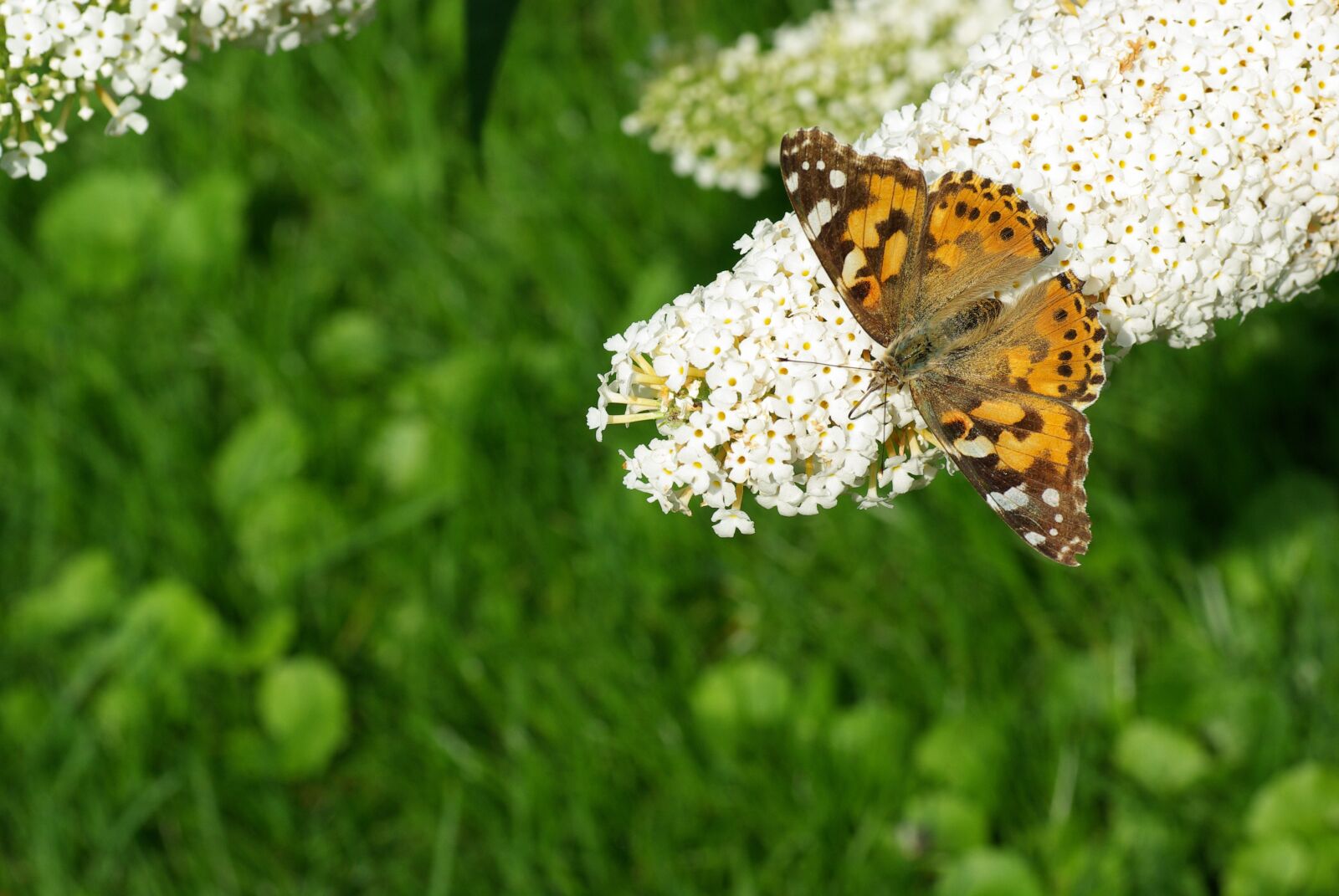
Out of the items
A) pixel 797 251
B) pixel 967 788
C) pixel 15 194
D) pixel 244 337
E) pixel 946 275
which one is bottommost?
pixel 967 788

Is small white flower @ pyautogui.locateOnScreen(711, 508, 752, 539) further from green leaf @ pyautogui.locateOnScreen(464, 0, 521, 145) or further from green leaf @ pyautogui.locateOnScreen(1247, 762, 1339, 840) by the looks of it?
green leaf @ pyautogui.locateOnScreen(1247, 762, 1339, 840)

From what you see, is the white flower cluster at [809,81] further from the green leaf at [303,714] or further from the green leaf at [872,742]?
the green leaf at [303,714]

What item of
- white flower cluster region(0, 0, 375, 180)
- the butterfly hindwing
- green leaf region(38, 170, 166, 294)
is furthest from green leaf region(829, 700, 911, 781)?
green leaf region(38, 170, 166, 294)

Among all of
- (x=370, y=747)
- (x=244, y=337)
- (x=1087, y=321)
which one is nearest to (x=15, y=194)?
(x=244, y=337)

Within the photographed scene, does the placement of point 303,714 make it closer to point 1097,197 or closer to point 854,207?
point 854,207

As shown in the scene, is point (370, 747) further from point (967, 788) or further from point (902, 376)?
point (902, 376)

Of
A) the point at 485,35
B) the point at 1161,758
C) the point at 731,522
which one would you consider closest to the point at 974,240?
the point at 731,522

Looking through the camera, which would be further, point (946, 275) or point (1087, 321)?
point (946, 275)
